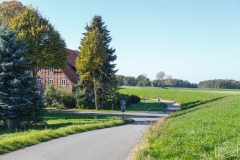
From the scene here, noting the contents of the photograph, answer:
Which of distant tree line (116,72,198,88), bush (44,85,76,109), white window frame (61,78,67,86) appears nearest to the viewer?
bush (44,85,76,109)

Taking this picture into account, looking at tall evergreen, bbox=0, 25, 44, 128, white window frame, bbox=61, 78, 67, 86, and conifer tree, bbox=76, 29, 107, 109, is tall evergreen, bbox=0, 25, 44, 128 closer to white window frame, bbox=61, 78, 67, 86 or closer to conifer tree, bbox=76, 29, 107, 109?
conifer tree, bbox=76, 29, 107, 109

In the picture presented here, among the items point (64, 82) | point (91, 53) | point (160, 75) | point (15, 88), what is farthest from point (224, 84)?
point (15, 88)

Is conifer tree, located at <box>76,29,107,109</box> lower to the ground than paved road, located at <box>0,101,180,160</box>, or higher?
higher

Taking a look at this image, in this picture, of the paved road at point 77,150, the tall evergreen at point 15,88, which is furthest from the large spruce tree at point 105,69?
the paved road at point 77,150

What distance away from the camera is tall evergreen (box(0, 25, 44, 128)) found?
17123 millimetres

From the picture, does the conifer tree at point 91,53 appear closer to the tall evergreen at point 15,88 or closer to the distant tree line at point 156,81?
the tall evergreen at point 15,88

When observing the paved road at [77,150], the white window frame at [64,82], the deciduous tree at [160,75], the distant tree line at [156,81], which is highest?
the deciduous tree at [160,75]

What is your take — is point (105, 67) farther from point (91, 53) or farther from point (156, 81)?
point (156, 81)

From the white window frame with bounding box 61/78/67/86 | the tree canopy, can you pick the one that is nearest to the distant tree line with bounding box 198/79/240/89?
the white window frame with bounding box 61/78/67/86

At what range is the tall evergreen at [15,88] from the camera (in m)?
17.1

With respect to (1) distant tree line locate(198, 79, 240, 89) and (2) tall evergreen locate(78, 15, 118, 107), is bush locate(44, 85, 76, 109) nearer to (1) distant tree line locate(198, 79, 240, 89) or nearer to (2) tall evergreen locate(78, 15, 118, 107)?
(2) tall evergreen locate(78, 15, 118, 107)

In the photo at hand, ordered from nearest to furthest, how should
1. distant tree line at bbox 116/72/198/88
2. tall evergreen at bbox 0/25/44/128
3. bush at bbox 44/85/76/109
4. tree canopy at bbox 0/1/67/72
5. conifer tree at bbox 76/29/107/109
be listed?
tall evergreen at bbox 0/25/44/128, tree canopy at bbox 0/1/67/72, conifer tree at bbox 76/29/107/109, bush at bbox 44/85/76/109, distant tree line at bbox 116/72/198/88

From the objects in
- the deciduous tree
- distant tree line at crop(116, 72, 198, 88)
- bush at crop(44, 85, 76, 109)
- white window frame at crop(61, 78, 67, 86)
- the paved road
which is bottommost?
the paved road

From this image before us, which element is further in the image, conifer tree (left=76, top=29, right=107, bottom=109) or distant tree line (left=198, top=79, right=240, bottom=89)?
distant tree line (left=198, top=79, right=240, bottom=89)
